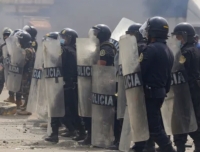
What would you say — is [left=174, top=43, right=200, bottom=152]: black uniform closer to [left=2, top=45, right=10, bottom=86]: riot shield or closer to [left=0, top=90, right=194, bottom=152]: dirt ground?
[left=0, top=90, right=194, bottom=152]: dirt ground

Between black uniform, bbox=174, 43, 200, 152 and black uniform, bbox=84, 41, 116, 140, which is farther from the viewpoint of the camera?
black uniform, bbox=84, 41, 116, 140

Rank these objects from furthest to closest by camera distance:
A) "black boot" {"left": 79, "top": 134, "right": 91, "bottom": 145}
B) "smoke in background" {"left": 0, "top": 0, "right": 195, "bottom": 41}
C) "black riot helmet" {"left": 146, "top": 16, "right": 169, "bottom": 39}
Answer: "smoke in background" {"left": 0, "top": 0, "right": 195, "bottom": 41}, "black boot" {"left": 79, "top": 134, "right": 91, "bottom": 145}, "black riot helmet" {"left": 146, "top": 16, "right": 169, "bottom": 39}

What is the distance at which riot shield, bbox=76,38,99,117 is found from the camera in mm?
8039

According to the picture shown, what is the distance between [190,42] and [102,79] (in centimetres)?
129

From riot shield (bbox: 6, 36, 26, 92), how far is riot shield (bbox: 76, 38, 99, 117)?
342cm

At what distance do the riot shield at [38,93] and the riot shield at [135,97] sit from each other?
2.83 metres

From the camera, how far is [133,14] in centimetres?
2866

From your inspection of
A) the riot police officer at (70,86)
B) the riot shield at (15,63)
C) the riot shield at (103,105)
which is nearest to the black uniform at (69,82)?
the riot police officer at (70,86)

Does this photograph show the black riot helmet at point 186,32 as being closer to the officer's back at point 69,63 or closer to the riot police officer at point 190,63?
the riot police officer at point 190,63

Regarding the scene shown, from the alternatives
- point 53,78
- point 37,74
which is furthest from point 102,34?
point 37,74

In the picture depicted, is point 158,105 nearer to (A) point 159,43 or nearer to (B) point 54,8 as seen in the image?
(A) point 159,43

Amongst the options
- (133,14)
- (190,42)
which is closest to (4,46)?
(190,42)

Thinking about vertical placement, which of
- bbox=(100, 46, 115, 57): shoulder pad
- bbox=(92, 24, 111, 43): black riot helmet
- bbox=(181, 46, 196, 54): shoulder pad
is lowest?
bbox=(181, 46, 196, 54): shoulder pad

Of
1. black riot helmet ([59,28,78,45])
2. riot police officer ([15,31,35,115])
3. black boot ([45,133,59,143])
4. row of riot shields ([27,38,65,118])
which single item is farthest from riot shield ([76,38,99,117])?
riot police officer ([15,31,35,115])
